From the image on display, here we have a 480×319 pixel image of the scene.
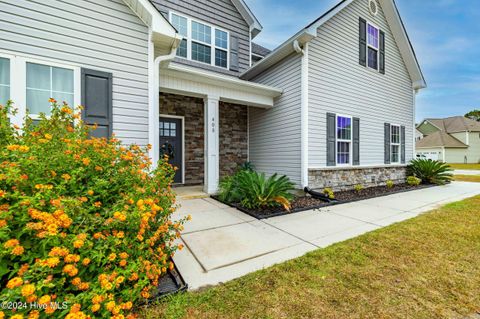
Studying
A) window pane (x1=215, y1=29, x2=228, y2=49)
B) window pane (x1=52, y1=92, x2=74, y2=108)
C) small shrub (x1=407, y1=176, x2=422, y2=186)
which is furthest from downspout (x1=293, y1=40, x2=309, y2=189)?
small shrub (x1=407, y1=176, x2=422, y2=186)

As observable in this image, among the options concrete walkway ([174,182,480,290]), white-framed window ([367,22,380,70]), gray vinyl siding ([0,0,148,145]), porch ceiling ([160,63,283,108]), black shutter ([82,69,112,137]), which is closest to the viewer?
concrete walkway ([174,182,480,290])

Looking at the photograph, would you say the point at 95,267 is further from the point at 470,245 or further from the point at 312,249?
the point at 470,245

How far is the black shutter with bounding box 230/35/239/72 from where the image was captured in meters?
8.13

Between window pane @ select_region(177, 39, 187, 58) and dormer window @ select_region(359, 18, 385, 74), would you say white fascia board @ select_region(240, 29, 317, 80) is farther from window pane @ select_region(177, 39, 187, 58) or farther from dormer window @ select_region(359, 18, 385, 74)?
dormer window @ select_region(359, 18, 385, 74)

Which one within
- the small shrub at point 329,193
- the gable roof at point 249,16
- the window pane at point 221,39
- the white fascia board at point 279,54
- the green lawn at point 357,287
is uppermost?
the gable roof at point 249,16

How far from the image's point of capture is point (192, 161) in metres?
7.57

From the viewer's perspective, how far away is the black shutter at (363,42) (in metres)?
7.34

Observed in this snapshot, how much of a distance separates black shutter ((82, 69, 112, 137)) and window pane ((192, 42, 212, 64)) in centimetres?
418

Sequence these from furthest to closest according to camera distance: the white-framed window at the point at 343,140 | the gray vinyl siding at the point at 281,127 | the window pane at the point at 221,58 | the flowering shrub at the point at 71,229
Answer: the window pane at the point at 221,58
the white-framed window at the point at 343,140
the gray vinyl siding at the point at 281,127
the flowering shrub at the point at 71,229

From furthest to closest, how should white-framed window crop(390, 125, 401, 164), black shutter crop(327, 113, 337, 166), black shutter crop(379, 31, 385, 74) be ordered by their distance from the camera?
white-framed window crop(390, 125, 401, 164) → black shutter crop(379, 31, 385, 74) → black shutter crop(327, 113, 337, 166)

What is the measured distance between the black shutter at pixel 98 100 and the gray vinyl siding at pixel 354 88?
16.5 ft

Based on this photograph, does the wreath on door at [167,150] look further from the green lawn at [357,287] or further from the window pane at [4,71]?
the green lawn at [357,287]

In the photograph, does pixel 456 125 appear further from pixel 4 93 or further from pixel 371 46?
pixel 4 93

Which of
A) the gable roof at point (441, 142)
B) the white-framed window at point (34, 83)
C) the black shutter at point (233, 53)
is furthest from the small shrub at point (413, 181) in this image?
the gable roof at point (441, 142)
